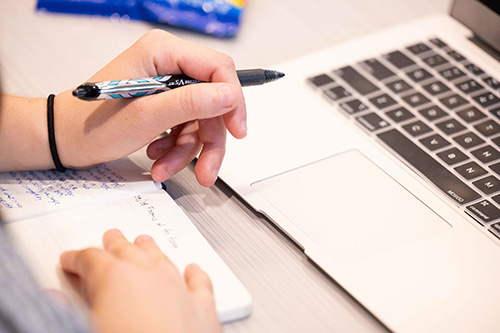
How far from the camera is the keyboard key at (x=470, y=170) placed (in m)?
0.66

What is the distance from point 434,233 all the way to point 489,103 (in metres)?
0.26

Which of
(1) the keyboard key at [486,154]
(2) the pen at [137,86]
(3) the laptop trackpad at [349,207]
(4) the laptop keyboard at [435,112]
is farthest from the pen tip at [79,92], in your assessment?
(1) the keyboard key at [486,154]

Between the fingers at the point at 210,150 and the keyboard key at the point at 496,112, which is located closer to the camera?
the fingers at the point at 210,150

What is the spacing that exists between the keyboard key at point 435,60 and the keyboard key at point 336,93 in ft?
0.46

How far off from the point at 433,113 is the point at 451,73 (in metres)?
0.10

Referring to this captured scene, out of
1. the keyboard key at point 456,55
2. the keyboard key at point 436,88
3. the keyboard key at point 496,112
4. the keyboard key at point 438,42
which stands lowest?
the keyboard key at point 496,112

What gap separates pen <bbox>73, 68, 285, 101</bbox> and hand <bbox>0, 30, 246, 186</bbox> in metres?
0.01

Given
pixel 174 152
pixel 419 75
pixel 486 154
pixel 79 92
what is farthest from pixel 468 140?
pixel 79 92

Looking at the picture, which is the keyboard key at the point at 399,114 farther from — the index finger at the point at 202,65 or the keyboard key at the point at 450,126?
the index finger at the point at 202,65

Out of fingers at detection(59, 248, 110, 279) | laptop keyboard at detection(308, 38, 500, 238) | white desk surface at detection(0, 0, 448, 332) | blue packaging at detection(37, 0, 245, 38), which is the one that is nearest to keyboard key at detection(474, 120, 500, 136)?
laptop keyboard at detection(308, 38, 500, 238)

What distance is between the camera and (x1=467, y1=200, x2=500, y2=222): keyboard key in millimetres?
623

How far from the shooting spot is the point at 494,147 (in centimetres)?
71

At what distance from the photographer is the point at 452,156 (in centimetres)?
68

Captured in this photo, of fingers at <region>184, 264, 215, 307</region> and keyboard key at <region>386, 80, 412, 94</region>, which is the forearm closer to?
fingers at <region>184, 264, 215, 307</region>
